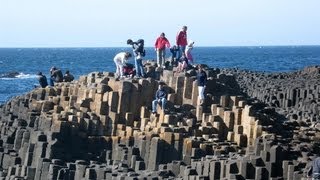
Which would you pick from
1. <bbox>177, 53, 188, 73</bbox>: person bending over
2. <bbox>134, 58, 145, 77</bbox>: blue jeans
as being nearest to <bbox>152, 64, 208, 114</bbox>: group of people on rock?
<bbox>177, 53, 188, 73</bbox>: person bending over

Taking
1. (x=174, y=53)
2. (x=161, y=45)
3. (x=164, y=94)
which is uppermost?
(x=161, y=45)

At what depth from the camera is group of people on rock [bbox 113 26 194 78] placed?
87.2ft

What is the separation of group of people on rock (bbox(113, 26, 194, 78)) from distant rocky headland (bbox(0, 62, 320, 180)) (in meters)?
0.48

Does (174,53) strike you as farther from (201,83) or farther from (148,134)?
(148,134)

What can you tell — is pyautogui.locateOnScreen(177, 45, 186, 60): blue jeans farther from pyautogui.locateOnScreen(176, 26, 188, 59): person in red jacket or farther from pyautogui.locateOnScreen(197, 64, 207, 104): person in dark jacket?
pyautogui.locateOnScreen(197, 64, 207, 104): person in dark jacket

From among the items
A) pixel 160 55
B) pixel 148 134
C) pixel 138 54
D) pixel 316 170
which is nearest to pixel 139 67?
pixel 138 54

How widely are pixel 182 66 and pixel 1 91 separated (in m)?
43.1

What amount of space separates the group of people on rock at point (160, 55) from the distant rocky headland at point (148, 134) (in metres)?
0.48

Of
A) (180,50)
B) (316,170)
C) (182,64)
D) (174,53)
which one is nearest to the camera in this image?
(316,170)

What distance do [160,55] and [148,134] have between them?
5397 mm

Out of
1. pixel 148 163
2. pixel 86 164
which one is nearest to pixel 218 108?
pixel 148 163

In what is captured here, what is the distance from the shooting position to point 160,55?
27750mm

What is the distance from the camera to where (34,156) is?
77.6 ft

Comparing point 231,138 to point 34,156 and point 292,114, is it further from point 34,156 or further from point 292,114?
point 292,114
